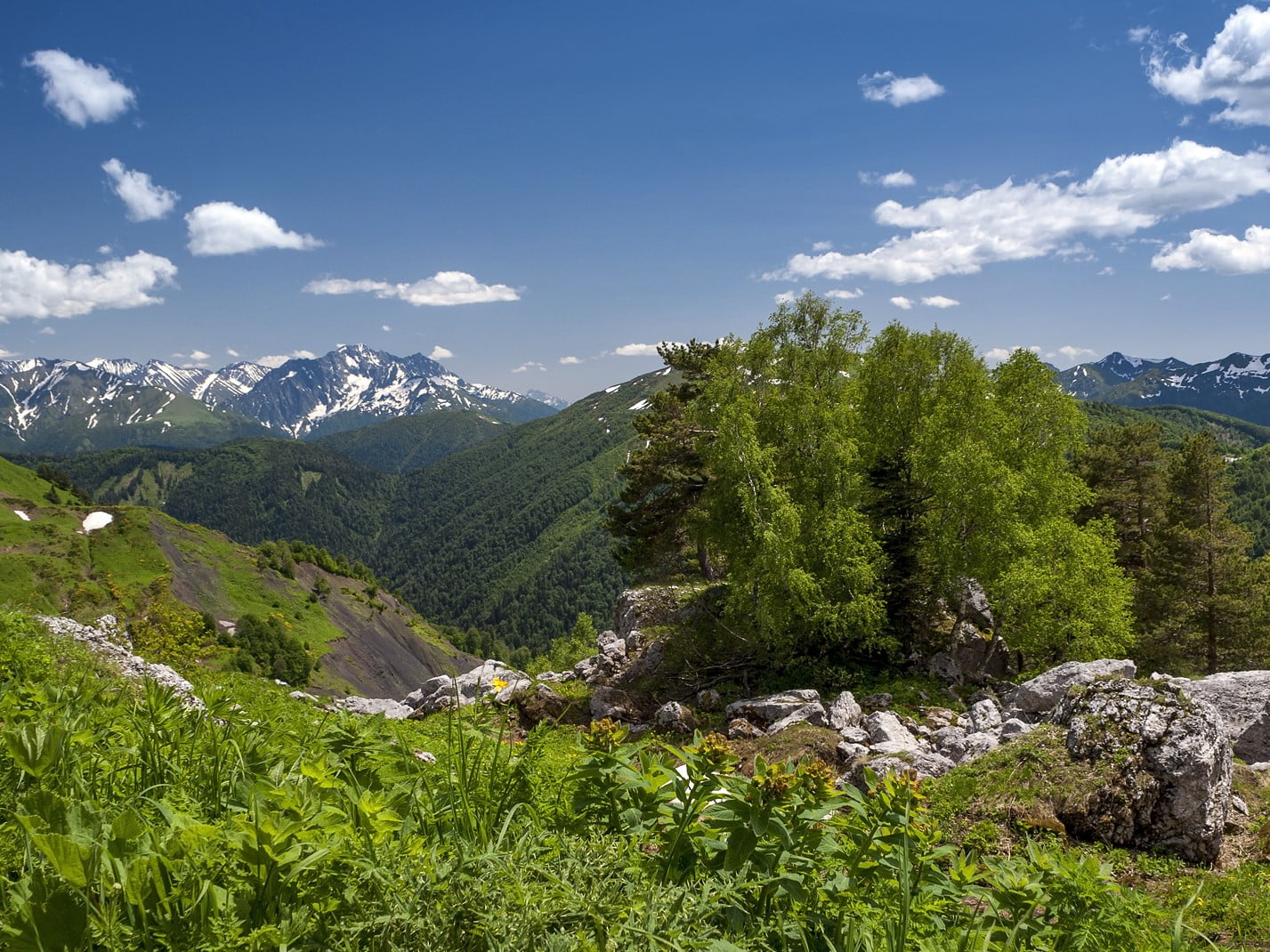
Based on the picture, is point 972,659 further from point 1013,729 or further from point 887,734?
point 1013,729

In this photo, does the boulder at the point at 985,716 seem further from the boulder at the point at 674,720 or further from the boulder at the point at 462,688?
the boulder at the point at 462,688

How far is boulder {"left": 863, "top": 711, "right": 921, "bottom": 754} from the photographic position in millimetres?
12609

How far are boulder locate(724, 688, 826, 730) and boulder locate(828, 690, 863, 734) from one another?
0.84ft

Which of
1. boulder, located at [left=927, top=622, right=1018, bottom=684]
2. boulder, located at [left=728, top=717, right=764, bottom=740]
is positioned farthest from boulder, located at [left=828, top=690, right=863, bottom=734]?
boulder, located at [left=927, top=622, right=1018, bottom=684]

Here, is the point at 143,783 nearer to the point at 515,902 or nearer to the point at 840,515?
the point at 515,902

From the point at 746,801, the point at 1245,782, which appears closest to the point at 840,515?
the point at 1245,782

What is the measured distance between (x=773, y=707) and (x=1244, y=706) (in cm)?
958

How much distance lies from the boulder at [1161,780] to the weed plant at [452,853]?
6472 mm

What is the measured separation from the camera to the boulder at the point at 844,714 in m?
14.6

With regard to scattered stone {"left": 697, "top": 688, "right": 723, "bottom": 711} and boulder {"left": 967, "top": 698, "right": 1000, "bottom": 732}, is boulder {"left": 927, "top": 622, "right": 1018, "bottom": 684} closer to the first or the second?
boulder {"left": 967, "top": 698, "right": 1000, "bottom": 732}

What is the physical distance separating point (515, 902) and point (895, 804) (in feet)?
6.82

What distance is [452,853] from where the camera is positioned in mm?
2328

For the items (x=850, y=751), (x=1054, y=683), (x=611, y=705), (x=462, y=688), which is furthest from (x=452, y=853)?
(x=462, y=688)

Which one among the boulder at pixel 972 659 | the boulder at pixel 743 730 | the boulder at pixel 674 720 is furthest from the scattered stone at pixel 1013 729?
the boulder at pixel 972 659
